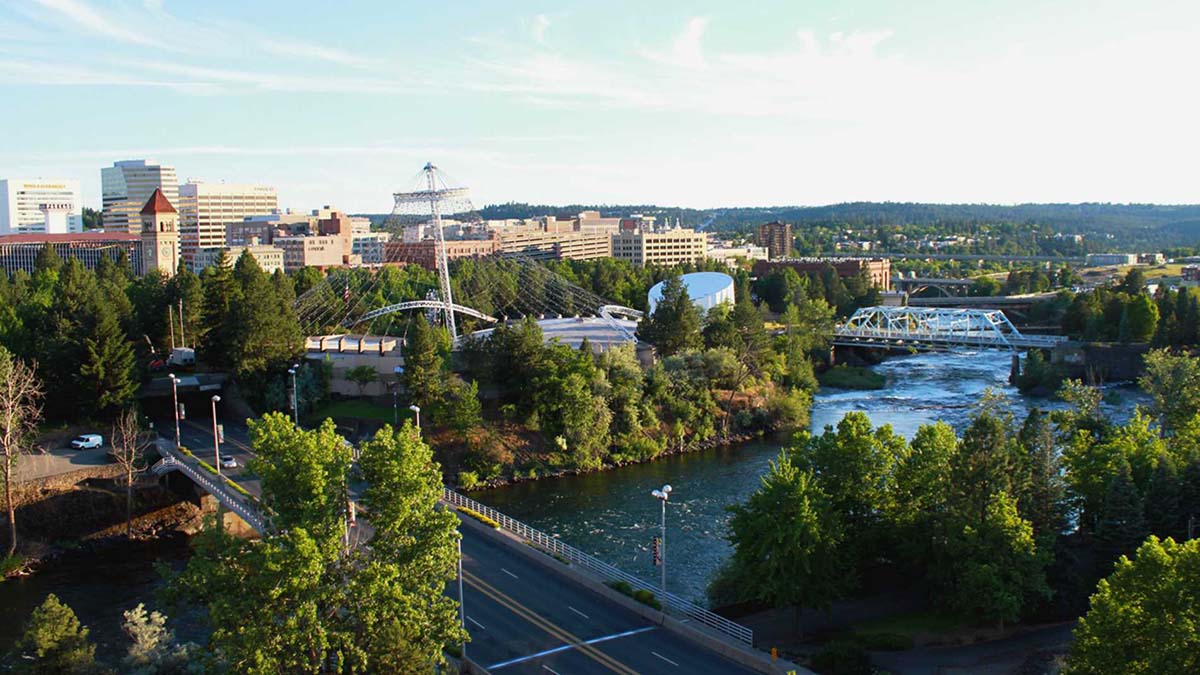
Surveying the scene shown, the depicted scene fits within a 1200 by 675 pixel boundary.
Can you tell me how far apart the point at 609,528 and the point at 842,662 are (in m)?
17.3

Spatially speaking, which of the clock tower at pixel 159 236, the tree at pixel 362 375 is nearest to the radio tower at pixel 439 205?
the tree at pixel 362 375

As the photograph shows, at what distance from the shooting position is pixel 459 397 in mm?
50375

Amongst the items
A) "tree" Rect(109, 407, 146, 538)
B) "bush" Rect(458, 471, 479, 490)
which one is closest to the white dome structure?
"bush" Rect(458, 471, 479, 490)

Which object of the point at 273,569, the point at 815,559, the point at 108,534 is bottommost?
the point at 108,534

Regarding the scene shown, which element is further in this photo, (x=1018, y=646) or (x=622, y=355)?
(x=622, y=355)

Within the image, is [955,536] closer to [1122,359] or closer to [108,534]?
[108,534]

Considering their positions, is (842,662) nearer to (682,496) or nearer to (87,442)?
(682,496)

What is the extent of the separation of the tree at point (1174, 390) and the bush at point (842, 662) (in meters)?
22.5

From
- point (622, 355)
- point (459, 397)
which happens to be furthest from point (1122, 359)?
point (459, 397)

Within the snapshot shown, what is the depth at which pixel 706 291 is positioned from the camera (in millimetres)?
83625

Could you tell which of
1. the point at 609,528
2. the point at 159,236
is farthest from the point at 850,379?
the point at 159,236

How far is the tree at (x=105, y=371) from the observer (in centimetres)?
4831

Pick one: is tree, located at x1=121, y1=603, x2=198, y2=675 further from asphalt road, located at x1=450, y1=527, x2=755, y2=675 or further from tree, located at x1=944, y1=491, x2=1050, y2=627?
tree, located at x1=944, y1=491, x2=1050, y2=627

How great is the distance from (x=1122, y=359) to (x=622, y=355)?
42.7 metres
